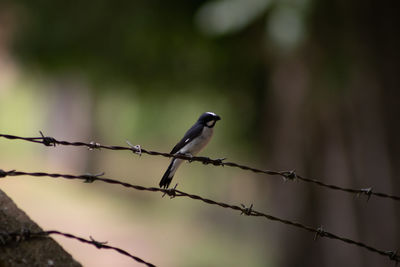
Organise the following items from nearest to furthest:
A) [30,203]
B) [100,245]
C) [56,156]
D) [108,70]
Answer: [100,245]
[108,70]
[30,203]
[56,156]

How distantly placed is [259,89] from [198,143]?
27.9 ft

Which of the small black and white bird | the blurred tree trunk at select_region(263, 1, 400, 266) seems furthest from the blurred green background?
the small black and white bird

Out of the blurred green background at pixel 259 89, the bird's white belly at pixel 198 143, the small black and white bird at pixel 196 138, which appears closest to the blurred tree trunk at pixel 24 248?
the small black and white bird at pixel 196 138

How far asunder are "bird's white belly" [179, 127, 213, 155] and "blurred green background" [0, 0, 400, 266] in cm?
512

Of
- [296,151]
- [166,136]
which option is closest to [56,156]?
[166,136]

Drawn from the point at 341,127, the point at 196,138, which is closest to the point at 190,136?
the point at 196,138

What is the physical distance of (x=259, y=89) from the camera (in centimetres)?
1411

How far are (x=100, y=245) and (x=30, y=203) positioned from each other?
64.6 feet

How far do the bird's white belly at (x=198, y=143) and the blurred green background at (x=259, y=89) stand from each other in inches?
201

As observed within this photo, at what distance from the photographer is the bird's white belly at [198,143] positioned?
18.9ft

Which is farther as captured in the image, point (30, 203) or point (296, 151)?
point (30, 203)

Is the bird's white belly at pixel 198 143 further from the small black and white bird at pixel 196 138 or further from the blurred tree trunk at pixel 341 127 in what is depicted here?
the blurred tree trunk at pixel 341 127

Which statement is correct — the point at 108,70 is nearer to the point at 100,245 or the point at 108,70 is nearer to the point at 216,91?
the point at 216,91

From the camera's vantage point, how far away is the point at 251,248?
61.8ft
